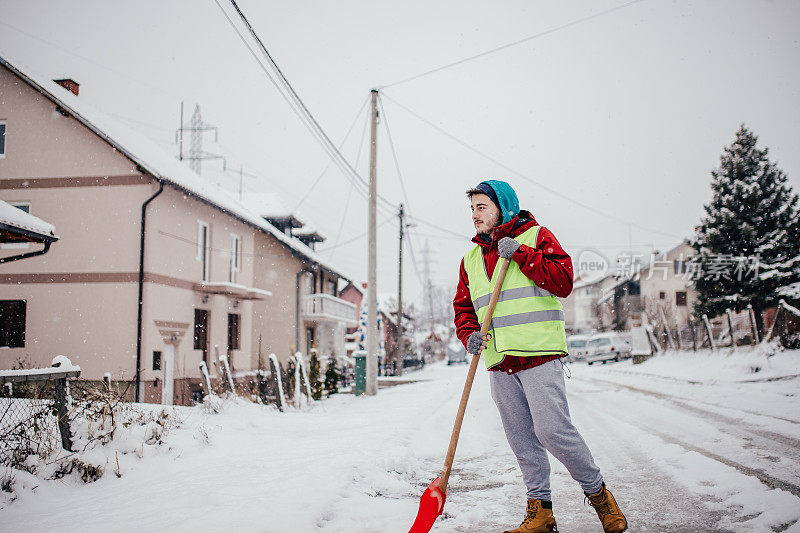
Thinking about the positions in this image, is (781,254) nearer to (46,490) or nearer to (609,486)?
(609,486)

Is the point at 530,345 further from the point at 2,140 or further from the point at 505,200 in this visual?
the point at 2,140

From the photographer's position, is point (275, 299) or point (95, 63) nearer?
point (95, 63)

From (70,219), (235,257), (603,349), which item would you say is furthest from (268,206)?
(603,349)

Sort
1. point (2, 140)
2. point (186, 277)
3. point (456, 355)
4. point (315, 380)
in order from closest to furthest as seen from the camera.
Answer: point (315, 380), point (2, 140), point (186, 277), point (456, 355)

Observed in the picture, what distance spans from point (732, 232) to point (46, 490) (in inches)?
857

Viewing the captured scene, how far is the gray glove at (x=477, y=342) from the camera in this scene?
117 inches

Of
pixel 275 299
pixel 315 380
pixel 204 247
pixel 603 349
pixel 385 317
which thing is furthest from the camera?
pixel 385 317

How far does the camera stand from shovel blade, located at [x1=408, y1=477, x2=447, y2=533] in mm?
2691

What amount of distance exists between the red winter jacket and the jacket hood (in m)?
0.04

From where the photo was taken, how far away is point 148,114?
79.7ft

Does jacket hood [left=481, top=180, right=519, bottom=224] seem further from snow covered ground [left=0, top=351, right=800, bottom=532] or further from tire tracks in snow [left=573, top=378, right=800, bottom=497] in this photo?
tire tracks in snow [left=573, top=378, right=800, bottom=497]

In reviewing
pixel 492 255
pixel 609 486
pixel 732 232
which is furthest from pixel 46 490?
pixel 732 232

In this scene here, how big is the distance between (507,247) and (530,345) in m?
0.51

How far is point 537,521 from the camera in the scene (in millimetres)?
2779
